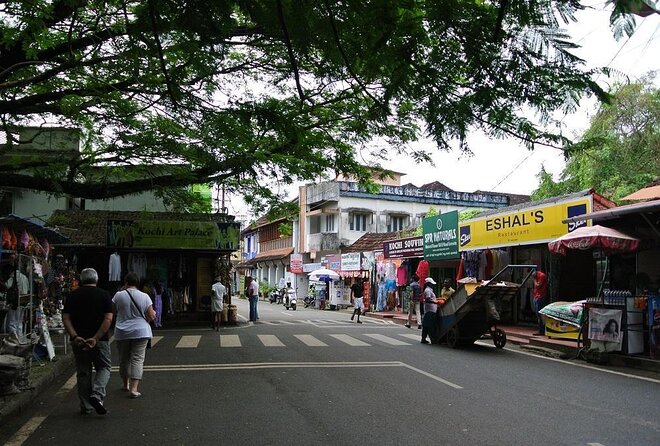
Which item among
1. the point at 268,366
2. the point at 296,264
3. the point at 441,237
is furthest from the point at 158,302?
the point at 296,264

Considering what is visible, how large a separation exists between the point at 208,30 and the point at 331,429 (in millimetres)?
4220

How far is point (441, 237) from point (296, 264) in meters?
27.8

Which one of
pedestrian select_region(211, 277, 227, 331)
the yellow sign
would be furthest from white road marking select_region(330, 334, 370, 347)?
the yellow sign

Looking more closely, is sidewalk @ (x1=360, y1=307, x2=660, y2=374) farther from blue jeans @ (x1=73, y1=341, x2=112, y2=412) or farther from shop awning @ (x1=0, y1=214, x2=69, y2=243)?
shop awning @ (x1=0, y1=214, x2=69, y2=243)

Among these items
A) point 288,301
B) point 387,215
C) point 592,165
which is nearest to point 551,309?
point 592,165

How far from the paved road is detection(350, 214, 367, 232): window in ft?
108

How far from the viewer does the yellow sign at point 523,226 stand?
16.4 meters

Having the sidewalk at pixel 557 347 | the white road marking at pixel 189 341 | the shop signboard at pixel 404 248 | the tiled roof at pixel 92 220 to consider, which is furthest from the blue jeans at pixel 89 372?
the shop signboard at pixel 404 248

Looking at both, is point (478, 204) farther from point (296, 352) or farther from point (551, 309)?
point (296, 352)

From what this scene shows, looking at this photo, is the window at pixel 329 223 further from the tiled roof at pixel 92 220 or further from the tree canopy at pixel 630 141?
the tree canopy at pixel 630 141

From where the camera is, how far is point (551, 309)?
1397cm

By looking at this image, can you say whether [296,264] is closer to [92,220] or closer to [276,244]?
[276,244]

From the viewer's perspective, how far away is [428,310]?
15.8 metres

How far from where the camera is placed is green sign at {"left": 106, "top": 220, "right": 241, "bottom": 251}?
21188mm
